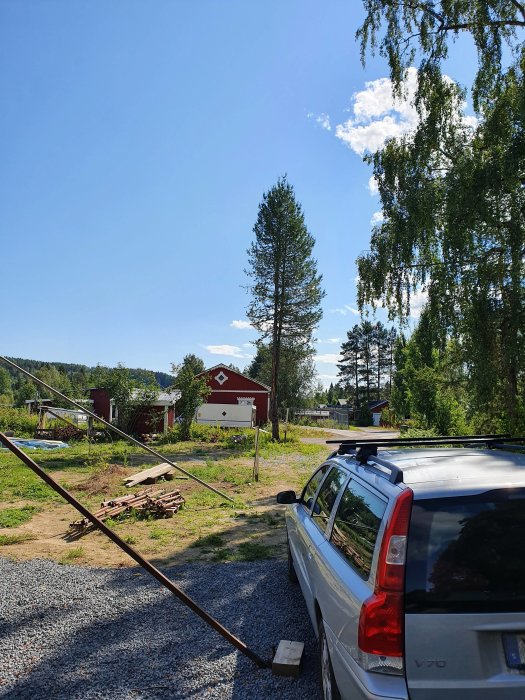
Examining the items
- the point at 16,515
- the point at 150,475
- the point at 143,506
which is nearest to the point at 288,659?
the point at 143,506

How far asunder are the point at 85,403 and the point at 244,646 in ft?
94.0

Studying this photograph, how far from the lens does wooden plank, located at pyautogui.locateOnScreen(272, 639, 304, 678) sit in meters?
3.52

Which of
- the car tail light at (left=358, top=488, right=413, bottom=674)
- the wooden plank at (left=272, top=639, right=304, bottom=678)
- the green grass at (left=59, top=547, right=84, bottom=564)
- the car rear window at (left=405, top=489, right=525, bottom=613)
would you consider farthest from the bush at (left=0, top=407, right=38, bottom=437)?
the car rear window at (left=405, top=489, right=525, bottom=613)

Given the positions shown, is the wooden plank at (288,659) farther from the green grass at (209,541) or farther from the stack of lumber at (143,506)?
the stack of lumber at (143,506)

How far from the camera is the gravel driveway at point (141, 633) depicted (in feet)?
11.2

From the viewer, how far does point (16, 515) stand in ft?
29.7

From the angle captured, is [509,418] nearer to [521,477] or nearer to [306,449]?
[521,477]

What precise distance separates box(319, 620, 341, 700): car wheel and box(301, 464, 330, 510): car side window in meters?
1.41

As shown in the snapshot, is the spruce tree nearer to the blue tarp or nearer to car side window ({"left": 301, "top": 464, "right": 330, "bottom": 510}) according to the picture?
the blue tarp

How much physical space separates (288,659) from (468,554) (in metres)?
2.11

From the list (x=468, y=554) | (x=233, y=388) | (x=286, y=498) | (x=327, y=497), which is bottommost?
(x=286, y=498)

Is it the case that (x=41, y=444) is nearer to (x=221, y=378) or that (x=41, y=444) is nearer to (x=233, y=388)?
(x=221, y=378)

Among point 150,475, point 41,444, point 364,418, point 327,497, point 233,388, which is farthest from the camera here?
point 364,418

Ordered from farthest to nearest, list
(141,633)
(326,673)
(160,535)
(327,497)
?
(160,535), (141,633), (327,497), (326,673)
